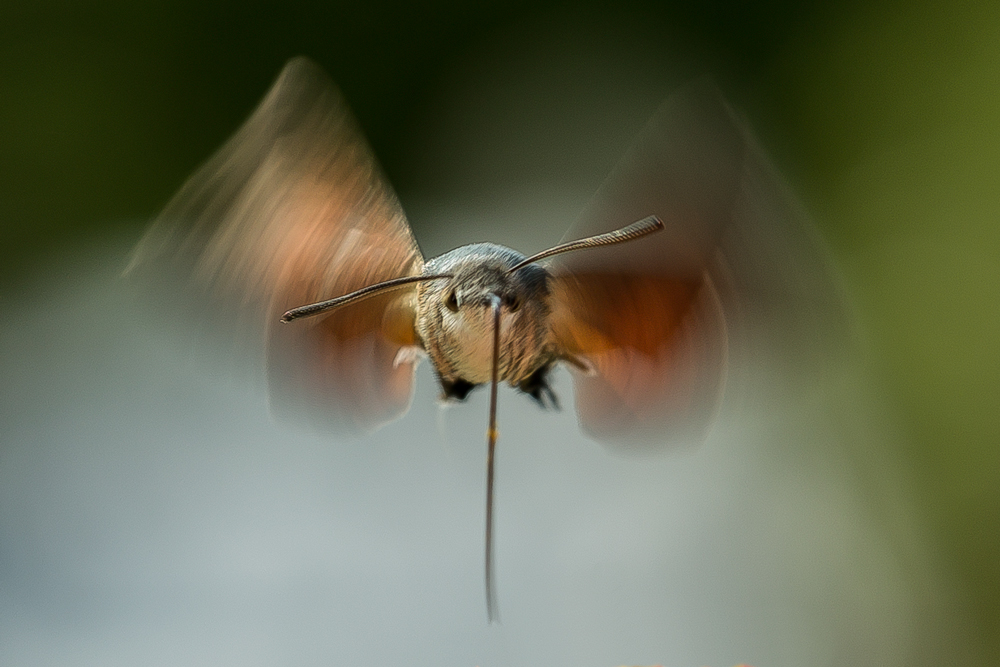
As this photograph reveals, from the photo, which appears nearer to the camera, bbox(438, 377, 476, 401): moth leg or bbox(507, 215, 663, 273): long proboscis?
bbox(507, 215, 663, 273): long proboscis

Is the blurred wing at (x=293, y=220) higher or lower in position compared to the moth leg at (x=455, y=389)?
higher

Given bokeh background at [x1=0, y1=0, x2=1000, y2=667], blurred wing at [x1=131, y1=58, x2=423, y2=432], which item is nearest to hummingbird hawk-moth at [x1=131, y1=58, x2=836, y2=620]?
blurred wing at [x1=131, y1=58, x2=423, y2=432]

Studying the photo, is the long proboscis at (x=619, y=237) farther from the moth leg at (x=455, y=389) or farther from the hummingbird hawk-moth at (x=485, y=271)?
the moth leg at (x=455, y=389)

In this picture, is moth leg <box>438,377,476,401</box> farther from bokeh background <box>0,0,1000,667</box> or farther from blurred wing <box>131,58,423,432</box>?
bokeh background <box>0,0,1000,667</box>

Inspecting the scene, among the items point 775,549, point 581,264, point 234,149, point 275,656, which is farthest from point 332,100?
point 775,549

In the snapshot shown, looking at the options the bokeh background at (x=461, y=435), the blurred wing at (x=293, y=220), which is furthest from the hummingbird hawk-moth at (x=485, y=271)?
the bokeh background at (x=461, y=435)

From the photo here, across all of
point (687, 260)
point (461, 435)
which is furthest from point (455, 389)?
point (461, 435)

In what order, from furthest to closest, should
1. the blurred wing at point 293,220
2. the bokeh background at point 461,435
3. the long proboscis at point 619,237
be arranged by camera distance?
the bokeh background at point 461,435 → the blurred wing at point 293,220 → the long proboscis at point 619,237

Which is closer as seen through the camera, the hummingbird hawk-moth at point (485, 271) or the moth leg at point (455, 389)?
the hummingbird hawk-moth at point (485, 271)

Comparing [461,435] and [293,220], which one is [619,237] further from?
[461,435]
